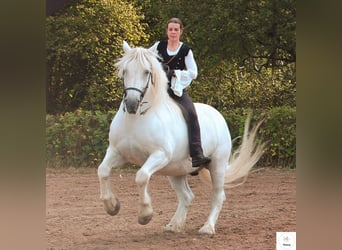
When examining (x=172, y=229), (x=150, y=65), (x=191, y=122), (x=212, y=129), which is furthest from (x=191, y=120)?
(x=172, y=229)

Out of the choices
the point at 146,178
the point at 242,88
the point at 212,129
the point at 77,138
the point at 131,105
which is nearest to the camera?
the point at 131,105

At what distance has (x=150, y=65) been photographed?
4.39m

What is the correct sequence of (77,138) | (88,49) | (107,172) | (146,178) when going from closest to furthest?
(146,178), (107,172), (88,49), (77,138)

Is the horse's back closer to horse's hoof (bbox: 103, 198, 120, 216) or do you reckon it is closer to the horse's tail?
the horse's tail

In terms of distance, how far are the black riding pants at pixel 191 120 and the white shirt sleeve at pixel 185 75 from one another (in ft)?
0.15

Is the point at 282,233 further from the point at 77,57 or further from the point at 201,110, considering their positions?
the point at 77,57

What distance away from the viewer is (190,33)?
460cm

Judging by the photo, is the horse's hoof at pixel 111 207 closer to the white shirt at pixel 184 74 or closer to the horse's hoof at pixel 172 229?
the horse's hoof at pixel 172 229

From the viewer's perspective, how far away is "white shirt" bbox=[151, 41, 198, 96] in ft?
15.3

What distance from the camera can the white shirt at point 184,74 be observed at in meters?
4.66

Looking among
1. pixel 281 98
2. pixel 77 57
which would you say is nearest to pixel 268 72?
pixel 281 98

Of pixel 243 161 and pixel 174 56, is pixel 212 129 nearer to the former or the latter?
pixel 243 161

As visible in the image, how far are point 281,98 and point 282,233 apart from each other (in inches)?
38.2

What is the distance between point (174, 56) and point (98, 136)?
0.89 metres
